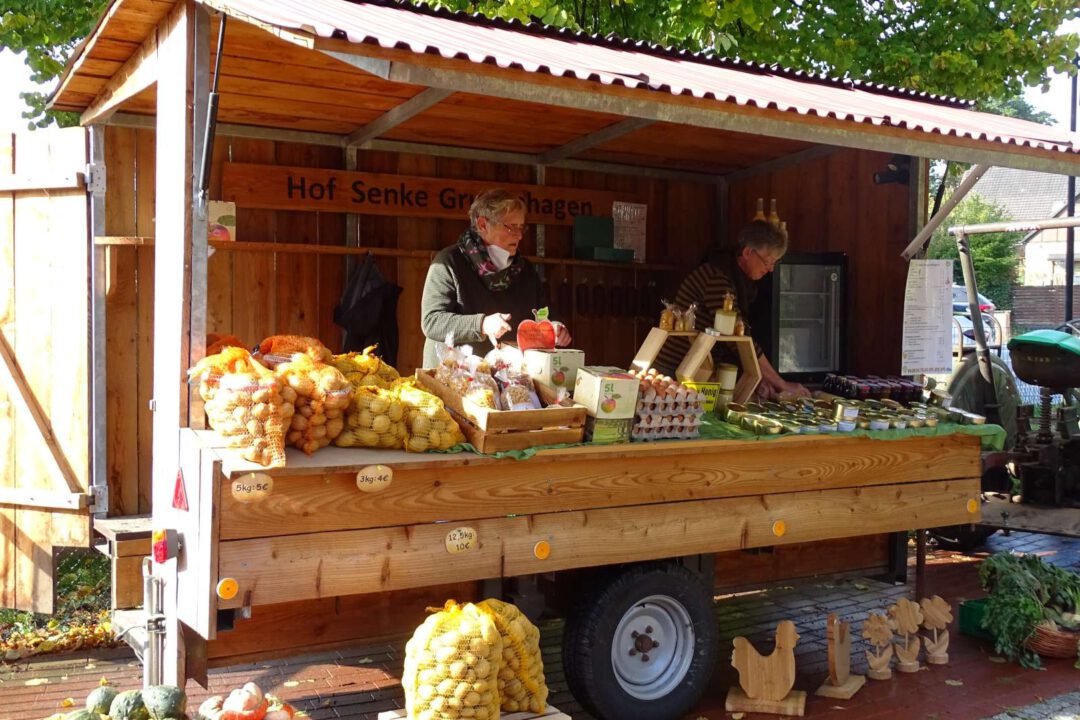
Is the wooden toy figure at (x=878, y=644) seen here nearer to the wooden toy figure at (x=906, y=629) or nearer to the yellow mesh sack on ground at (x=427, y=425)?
the wooden toy figure at (x=906, y=629)

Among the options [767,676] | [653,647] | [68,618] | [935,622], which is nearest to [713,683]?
[767,676]

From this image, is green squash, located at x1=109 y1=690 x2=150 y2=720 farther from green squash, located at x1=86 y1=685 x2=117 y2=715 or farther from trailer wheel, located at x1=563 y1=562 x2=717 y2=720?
trailer wheel, located at x1=563 y1=562 x2=717 y2=720

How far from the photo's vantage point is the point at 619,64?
202 inches

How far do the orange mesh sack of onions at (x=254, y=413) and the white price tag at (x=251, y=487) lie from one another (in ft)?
0.20

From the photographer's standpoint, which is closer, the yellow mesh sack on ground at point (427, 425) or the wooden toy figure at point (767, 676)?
the yellow mesh sack on ground at point (427, 425)

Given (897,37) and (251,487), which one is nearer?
(251,487)

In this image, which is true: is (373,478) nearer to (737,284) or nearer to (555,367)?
(555,367)

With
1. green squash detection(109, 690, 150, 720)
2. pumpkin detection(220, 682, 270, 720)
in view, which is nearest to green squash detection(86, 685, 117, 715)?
green squash detection(109, 690, 150, 720)

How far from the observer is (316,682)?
545 cm

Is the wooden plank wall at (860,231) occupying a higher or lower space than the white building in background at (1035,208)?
lower

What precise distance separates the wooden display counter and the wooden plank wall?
75.6 inches

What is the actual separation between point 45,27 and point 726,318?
22.0ft

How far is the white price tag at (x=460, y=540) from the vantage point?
4141mm

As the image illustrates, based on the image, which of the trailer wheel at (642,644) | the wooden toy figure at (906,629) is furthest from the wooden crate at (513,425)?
the wooden toy figure at (906,629)
